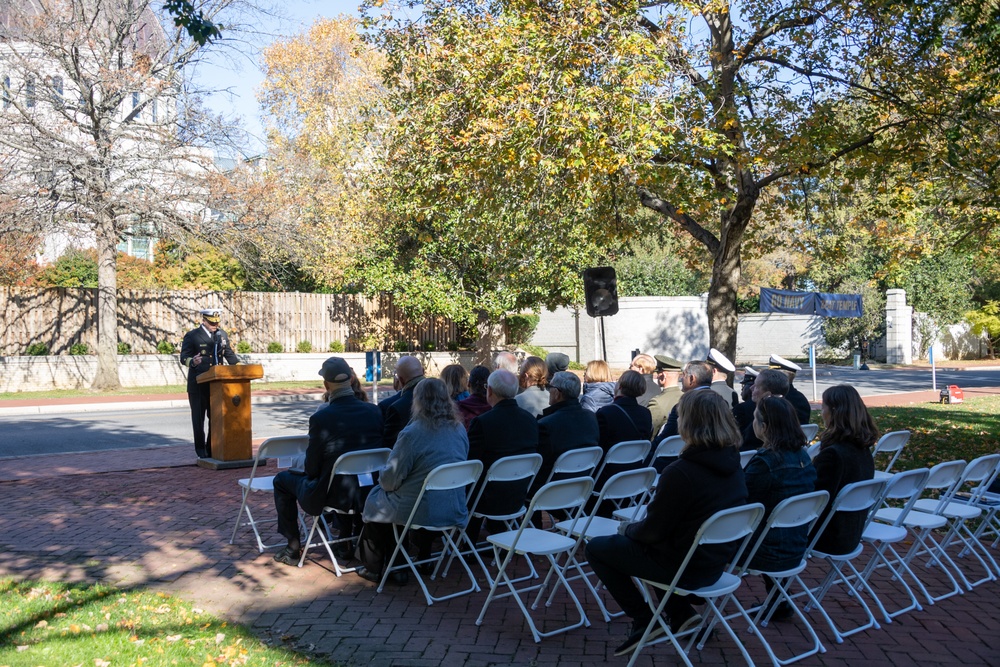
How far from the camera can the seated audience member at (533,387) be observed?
25.2ft

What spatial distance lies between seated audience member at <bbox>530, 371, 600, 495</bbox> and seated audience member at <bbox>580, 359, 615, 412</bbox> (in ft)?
4.05

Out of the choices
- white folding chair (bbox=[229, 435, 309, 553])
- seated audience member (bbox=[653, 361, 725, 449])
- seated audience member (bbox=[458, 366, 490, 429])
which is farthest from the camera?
seated audience member (bbox=[653, 361, 725, 449])

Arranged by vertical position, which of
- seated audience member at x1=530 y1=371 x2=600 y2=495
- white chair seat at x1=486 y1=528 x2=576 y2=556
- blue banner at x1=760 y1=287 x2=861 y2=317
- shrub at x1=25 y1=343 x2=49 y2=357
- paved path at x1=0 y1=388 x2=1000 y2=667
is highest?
blue banner at x1=760 y1=287 x2=861 y2=317

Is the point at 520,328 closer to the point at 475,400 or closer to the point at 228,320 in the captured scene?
the point at 228,320

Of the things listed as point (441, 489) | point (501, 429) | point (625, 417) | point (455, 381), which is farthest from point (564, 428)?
point (441, 489)

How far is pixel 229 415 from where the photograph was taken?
33.1ft

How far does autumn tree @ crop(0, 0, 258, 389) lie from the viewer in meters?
19.5

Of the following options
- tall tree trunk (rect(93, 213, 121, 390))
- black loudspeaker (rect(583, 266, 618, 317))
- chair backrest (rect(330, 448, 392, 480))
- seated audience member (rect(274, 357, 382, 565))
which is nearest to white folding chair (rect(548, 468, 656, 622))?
chair backrest (rect(330, 448, 392, 480))

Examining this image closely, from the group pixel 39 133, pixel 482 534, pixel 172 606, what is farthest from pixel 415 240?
pixel 172 606

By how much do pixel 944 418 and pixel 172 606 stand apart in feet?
46.2

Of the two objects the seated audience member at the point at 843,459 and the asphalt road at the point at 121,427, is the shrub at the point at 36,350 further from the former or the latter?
the seated audience member at the point at 843,459

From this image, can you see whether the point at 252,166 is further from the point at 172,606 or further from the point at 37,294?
the point at 172,606

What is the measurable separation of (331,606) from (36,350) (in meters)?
19.9

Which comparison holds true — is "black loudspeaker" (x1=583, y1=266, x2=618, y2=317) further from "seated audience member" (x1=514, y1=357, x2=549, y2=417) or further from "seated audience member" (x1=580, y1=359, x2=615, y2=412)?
"seated audience member" (x1=514, y1=357, x2=549, y2=417)
